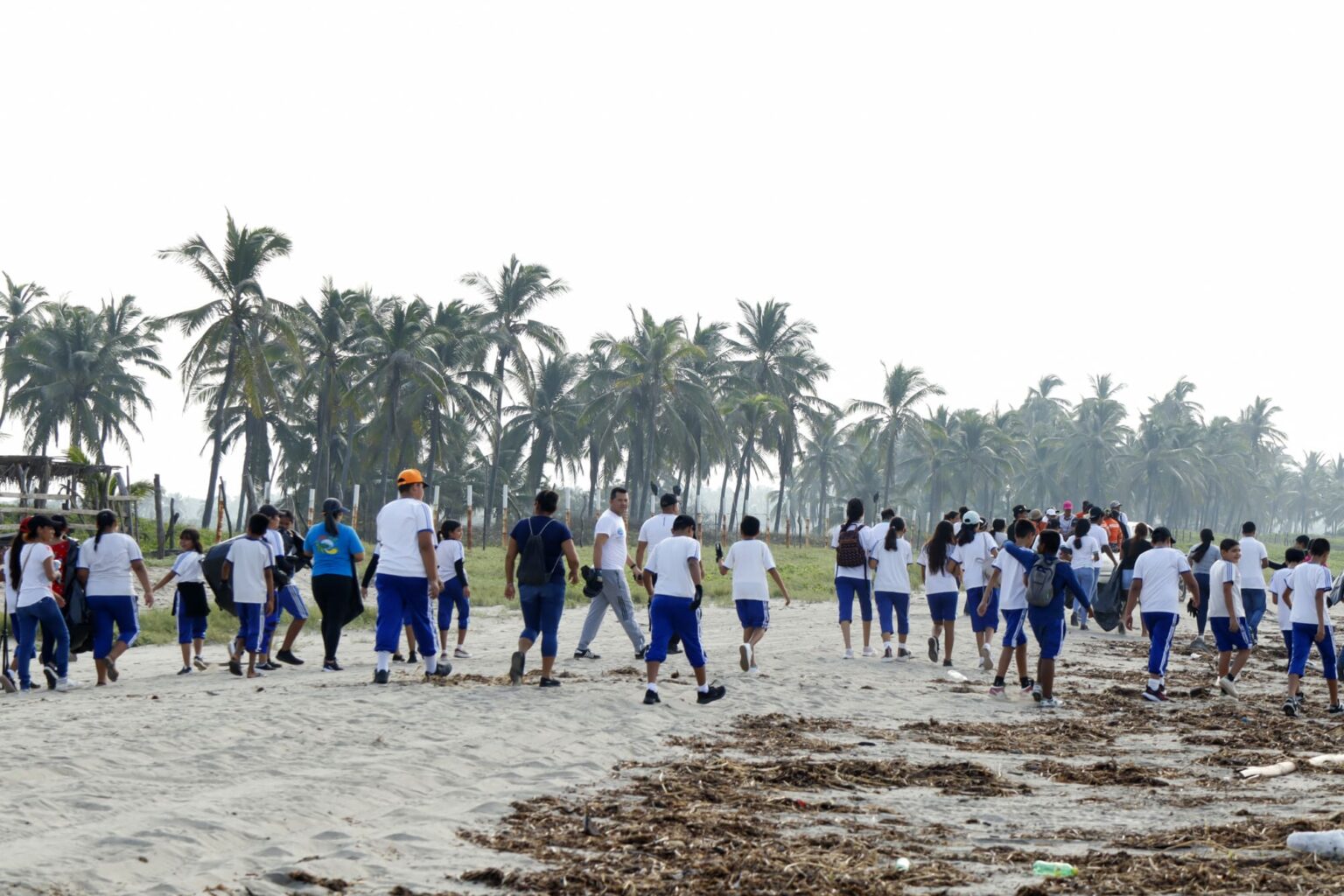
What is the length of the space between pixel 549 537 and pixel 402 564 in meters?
1.19

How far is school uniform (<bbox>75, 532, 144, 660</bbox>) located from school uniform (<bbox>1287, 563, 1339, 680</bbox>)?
9.89m

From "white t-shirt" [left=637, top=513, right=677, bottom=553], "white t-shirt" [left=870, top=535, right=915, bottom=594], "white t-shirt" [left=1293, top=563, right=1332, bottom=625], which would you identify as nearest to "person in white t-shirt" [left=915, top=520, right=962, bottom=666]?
"white t-shirt" [left=870, top=535, right=915, bottom=594]

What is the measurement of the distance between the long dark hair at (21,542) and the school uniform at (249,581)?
1.55 metres

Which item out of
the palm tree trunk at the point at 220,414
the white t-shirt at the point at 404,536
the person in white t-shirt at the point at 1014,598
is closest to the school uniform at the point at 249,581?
the white t-shirt at the point at 404,536

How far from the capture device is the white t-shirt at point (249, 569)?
12.0m

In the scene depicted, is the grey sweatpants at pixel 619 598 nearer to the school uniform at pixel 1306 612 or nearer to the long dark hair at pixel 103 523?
the long dark hair at pixel 103 523

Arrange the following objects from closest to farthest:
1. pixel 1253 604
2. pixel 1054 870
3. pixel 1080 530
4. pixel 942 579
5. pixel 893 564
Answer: pixel 1054 870 < pixel 942 579 < pixel 893 564 < pixel 1253 604 < pixel 1080 530

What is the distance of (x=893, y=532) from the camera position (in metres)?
14.2

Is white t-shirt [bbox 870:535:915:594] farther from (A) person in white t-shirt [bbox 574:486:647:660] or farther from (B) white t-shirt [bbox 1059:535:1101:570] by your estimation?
(B) white t-shirt [bbox 1059:535:1101:570]

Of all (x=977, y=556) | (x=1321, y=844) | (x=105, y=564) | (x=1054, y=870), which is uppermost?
(x=977, y=556)

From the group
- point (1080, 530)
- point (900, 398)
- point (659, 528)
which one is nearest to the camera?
point (659, 528)

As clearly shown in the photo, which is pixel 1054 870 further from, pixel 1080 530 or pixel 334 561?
pixel 1080 530

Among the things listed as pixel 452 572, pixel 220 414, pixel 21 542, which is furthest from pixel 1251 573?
pixel 220 414

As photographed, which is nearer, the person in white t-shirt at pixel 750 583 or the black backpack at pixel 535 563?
the black backpack at pixel 535 563
